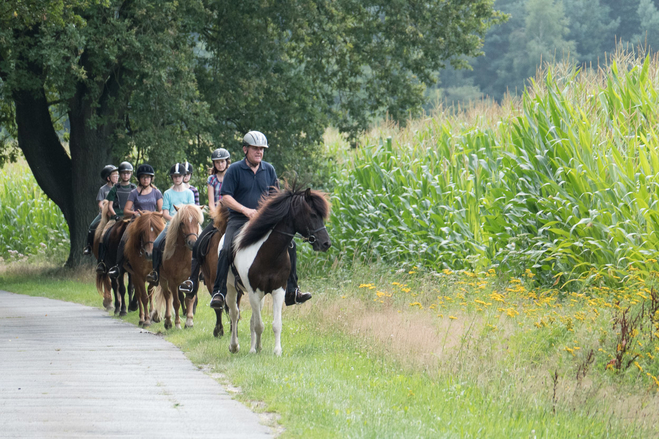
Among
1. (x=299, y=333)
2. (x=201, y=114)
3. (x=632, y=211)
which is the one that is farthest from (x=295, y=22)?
(x=632, y=211)

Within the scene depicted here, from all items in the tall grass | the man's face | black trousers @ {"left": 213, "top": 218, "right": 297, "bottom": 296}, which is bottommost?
the tall grass

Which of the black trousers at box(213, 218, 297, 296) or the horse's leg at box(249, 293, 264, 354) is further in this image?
the black trousers at box(213, 218, 297, 296)

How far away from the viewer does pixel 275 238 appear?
1024cm

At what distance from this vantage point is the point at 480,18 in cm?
2627

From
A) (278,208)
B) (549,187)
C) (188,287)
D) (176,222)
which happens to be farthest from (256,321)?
(549,187)

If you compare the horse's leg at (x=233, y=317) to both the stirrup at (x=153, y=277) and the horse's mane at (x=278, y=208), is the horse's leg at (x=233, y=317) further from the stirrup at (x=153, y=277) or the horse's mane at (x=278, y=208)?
the stirrup at (x=153, y=277)

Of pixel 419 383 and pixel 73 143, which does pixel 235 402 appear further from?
pixel 73 143

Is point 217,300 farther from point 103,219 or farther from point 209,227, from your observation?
point 103,219

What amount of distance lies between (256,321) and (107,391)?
8.19 ft

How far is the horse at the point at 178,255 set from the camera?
13.1 meters

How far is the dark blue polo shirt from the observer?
10.9 meters

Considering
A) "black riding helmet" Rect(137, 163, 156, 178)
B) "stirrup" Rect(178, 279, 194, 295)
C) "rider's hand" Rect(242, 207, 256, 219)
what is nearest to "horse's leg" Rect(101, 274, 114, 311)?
"black riding helmet" Rect(137, 163, 156, 178)

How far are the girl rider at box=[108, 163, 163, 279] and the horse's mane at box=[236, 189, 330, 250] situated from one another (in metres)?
5.61

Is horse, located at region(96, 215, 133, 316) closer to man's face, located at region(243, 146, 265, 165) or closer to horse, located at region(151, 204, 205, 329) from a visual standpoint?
horse, located at region(151, 204, 205, 329)
